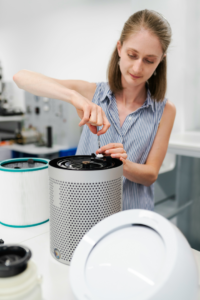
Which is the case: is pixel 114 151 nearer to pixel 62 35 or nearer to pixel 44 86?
pixel 44 86

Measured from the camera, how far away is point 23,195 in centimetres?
81

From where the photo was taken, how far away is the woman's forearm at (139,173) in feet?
3.21

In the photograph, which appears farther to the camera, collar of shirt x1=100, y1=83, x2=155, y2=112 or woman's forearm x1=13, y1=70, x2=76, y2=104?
collar of shirt x1=100, y1=83, x2=155, y2=112

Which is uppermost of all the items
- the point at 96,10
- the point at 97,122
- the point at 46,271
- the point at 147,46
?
the point at 96,10

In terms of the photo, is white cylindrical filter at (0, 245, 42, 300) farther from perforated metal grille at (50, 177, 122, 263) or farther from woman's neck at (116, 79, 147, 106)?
woman's neck at (116, 79, 147, 106)

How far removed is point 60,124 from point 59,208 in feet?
9.20

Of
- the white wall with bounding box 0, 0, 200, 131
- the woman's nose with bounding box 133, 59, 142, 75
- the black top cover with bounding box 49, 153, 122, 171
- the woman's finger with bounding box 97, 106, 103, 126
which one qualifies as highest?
the white wall with bounding box 0, 0, 200, 131

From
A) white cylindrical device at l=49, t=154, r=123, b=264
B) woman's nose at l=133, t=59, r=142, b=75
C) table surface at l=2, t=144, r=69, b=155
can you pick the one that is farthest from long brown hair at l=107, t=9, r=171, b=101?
table surface at l=2, t=144, r=69, b=155

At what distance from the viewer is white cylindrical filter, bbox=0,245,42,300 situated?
1.26 feet

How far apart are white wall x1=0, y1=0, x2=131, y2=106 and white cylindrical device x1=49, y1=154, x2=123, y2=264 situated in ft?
8.60

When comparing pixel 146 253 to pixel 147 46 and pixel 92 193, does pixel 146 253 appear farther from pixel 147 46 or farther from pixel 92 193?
pixel 147 46

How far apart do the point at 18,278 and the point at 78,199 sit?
223mm

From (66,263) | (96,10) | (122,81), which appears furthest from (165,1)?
(66,263)

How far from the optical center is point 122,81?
119 centimetres
